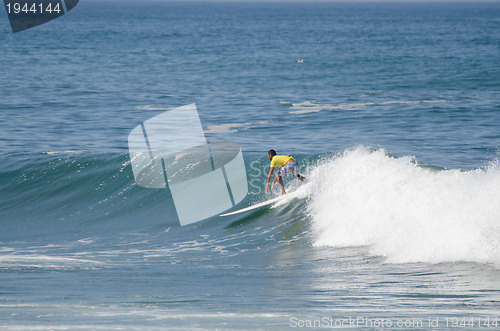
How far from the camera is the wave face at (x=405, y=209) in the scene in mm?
9508

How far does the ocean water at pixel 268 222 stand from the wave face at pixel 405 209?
0.03 m

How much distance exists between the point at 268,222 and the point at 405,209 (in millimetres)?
2788

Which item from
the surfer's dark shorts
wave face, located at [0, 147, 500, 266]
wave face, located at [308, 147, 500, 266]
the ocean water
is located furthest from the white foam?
the surfer's dark shorts

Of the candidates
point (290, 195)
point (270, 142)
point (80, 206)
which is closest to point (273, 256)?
point (290, 195)

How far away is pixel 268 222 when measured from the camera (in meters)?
12.6

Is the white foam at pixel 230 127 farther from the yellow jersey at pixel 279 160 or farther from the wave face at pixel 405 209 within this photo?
the yellow jersey at pixel 279 160

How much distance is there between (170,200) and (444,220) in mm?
6935

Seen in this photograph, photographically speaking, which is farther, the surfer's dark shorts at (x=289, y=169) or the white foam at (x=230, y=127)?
the white foam at (x=230, y=127)

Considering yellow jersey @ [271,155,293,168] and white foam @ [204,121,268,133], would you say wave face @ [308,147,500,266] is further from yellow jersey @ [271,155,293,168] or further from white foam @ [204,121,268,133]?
white foam @ [204,121,268,133]

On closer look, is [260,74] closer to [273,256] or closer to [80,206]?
[80,206]

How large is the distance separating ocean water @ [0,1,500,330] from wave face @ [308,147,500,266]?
1.2 inches

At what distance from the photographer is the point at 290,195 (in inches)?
525

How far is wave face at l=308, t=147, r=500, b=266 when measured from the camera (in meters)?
9.51

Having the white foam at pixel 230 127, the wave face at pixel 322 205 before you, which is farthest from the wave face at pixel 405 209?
the white foam at pixel 230 127
